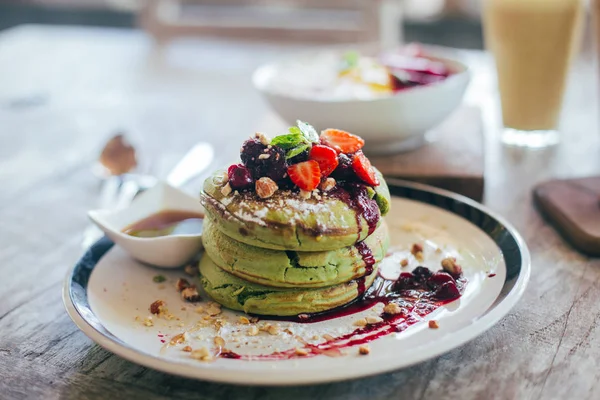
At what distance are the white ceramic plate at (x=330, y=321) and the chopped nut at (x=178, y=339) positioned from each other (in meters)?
0.01

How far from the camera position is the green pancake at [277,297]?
4.01 feet

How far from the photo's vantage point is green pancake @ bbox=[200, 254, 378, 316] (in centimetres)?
122

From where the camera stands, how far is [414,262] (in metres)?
1.43

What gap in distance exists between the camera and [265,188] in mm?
1205

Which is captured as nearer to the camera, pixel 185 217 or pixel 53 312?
pixel 53 312

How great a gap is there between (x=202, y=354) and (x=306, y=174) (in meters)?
0.36

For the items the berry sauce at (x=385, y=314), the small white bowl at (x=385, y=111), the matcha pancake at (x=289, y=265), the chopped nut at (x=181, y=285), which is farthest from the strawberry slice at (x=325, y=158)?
the small white bowl at (x=385, y=111)

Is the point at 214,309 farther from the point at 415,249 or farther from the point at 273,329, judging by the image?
the point at 415,249

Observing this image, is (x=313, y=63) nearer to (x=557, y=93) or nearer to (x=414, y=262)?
(x=557, y=93)

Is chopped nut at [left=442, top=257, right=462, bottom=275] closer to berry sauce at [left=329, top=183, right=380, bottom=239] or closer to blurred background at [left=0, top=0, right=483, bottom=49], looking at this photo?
berry sauce at [left=329, top=183, right=380, bottom=239]

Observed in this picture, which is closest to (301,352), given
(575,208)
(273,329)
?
(273,329)

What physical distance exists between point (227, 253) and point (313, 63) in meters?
1.13

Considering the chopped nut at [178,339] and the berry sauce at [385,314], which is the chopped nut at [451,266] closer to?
the berry sauce at [385,314]

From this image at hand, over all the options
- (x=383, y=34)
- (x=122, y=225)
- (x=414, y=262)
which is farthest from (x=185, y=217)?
(x=383, y=34)
